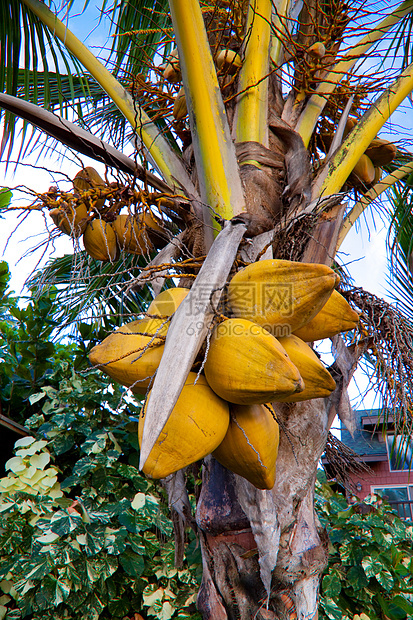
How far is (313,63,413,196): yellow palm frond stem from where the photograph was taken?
152 centimetres

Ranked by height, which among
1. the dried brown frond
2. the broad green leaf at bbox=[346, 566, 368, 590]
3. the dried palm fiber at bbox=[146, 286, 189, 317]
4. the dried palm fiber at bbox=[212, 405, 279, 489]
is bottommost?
the broad green leaf at bbox=[346, 566, 368, 590]

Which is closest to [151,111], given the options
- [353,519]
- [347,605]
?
[353,519]

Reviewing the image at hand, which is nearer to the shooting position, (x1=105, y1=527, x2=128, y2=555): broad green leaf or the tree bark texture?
the tree bark texture

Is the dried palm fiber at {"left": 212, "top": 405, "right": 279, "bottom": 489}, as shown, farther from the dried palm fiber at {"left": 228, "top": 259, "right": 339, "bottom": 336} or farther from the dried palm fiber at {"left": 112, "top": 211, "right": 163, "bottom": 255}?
the dried palm fiber at {"left": 112, "top": 211, "right": 163, "bottom": 255}

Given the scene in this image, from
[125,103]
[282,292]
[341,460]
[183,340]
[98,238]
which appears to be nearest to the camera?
[183,340]

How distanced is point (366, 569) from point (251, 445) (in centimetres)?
187

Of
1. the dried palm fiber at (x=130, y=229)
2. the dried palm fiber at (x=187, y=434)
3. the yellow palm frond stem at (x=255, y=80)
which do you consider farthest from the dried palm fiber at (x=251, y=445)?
the yellow palm frond stem at (x=255, y=80)

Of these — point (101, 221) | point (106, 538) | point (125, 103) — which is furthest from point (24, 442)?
point (125, 103)

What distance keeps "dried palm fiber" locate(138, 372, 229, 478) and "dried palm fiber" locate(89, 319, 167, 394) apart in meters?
0.13

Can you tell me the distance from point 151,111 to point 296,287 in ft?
4.86

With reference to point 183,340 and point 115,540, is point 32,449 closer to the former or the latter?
point 115,540

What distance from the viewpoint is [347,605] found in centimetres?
238

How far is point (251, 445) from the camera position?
0.93 metres

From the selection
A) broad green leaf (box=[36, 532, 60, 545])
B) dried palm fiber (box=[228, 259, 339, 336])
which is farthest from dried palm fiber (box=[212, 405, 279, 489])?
broad green leaf (box=[36, 532, 60, 545])
